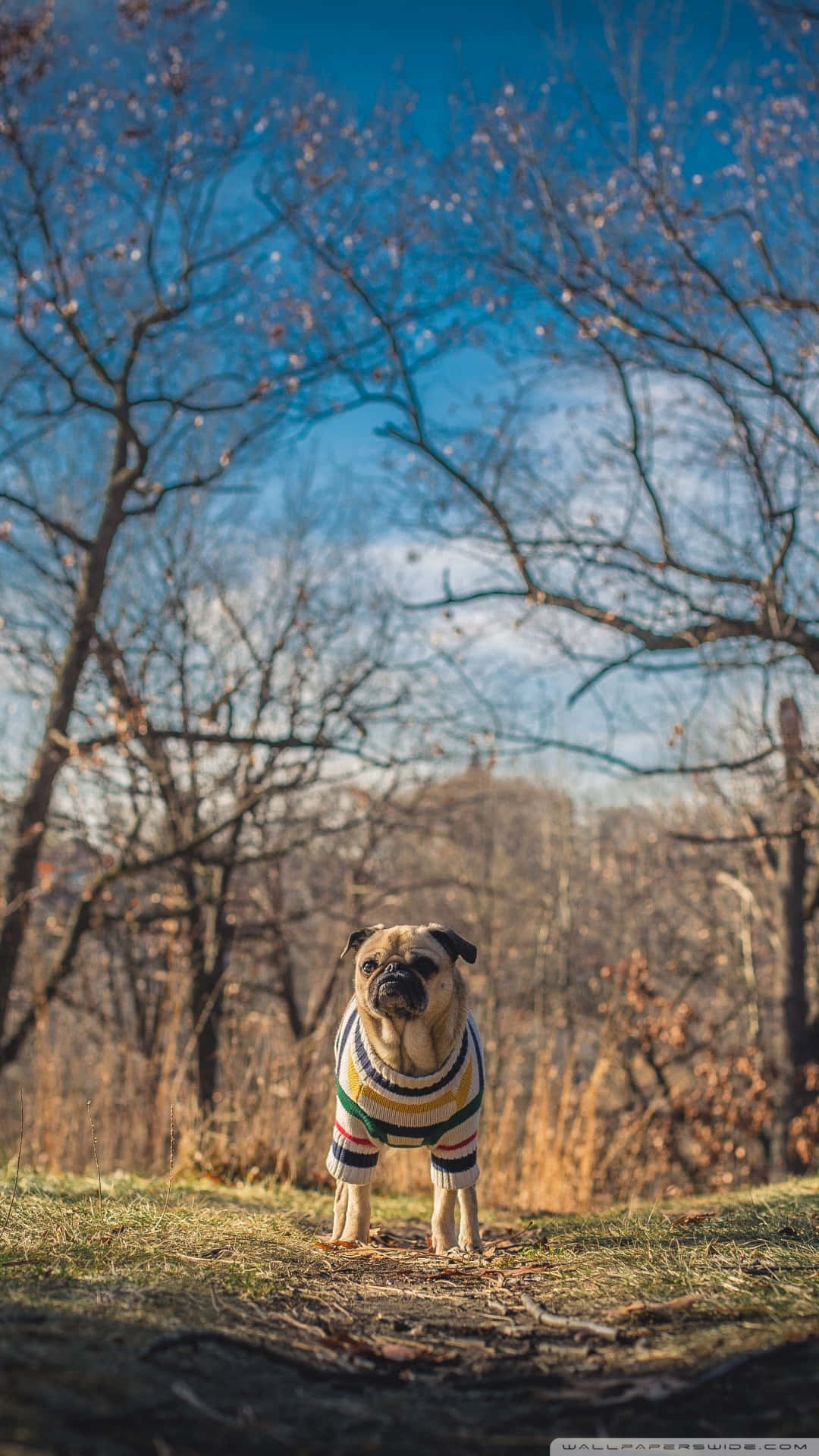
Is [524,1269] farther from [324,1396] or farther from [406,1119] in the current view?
[324,1396]

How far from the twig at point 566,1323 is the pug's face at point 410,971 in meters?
1.02

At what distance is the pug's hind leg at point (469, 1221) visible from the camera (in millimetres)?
3248

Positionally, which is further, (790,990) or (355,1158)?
(790,990)

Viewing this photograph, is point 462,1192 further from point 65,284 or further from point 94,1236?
point 65,284

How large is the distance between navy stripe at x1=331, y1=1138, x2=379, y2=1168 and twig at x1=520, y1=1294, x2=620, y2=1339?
1.09 meters

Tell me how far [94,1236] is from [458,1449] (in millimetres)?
1764

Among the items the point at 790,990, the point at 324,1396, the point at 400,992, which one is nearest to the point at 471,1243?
the point at 400,992

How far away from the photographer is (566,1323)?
2.03 m

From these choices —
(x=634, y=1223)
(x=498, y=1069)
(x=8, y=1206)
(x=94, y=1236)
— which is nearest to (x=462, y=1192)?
(x=634, y=1223)

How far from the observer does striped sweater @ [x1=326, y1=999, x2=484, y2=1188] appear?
3215 millimetres

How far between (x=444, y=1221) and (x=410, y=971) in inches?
35.8

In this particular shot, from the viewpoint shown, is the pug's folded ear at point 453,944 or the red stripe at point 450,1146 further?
the pug's folded ear at point 453,944

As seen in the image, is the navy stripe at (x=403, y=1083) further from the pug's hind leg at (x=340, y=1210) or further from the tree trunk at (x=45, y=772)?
the tree trunk at (x=45, y=772)

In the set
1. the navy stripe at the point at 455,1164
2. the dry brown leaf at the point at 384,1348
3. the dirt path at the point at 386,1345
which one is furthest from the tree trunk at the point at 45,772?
the dry brown leaf at the point at 384,1348
